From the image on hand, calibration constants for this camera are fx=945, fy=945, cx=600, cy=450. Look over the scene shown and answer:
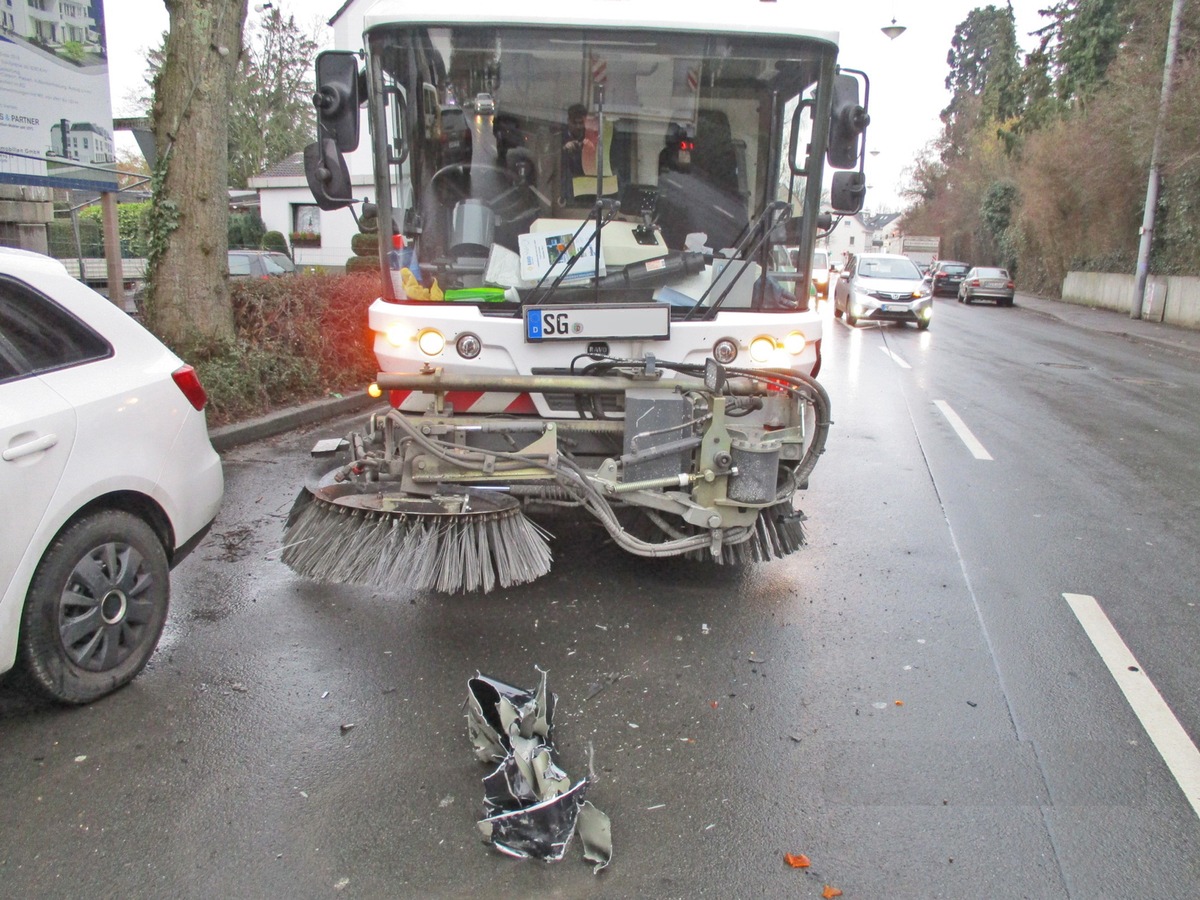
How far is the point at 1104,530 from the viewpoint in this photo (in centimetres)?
648

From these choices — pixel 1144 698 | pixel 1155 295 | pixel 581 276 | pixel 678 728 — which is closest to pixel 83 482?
pixel 678 728

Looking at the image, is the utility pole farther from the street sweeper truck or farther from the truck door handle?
the truck door handle

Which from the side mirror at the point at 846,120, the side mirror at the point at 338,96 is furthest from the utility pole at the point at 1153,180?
the side mirror at the point at 338,96

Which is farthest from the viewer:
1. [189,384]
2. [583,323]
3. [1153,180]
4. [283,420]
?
[1153,180]

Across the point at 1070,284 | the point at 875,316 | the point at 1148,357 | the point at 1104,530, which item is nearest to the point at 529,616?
the point at 1104,530

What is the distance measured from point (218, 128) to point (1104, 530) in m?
8.28

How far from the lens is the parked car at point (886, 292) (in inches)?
909

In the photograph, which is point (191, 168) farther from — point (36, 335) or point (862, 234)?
point (862, 234)

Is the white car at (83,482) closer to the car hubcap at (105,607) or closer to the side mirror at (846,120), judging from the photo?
the car hubcap at (105,607)

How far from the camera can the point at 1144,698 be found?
406cm

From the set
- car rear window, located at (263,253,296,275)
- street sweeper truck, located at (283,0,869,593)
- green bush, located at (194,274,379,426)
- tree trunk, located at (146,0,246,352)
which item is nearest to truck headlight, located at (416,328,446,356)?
street sweeper truck, located at (283,0,869,593)

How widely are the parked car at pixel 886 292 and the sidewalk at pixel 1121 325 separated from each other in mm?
4972

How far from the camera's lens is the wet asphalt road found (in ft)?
9.46

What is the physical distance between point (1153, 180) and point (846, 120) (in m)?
24.8
